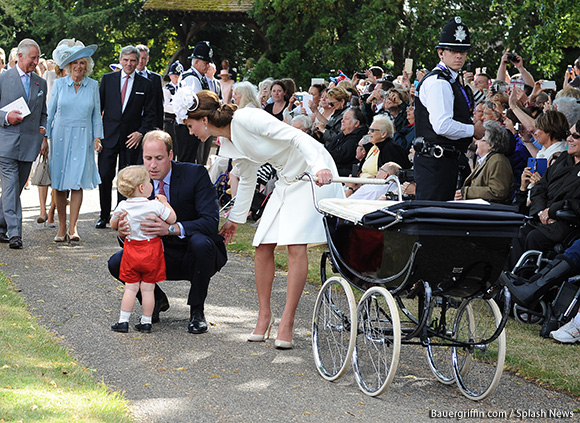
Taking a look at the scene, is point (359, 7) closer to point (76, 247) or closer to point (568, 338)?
point (76, 247)

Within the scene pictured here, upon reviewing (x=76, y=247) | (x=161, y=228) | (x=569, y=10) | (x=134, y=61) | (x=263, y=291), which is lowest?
(x=76, y=247)

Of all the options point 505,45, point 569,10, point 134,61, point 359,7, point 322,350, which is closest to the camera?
point 322,350

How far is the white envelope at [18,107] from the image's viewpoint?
410 inches

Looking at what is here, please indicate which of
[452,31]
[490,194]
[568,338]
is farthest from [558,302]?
[452,31]

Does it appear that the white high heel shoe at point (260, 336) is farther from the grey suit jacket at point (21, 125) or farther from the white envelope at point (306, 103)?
the white envelope at point (306, 103)

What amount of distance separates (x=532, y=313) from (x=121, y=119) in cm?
667

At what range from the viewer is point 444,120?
7.35m

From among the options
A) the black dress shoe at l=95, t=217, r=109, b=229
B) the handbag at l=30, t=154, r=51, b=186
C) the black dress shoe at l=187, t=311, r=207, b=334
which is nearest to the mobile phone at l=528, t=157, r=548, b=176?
the black dress shoe at l=187, t=311, r=207, b=334

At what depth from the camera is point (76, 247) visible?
10547mm

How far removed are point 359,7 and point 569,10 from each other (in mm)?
16188

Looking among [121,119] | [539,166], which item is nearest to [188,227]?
[539,166]

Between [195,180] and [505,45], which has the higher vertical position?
[505,45]

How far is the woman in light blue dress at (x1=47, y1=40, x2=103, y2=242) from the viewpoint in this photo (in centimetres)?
1089

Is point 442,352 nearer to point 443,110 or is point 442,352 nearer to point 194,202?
point 443,110
